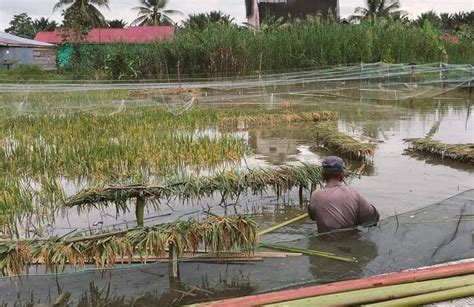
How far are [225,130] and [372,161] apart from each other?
4359 millimetres

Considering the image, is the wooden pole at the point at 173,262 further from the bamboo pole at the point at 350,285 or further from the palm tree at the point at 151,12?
the palm tree at the point at 151,12

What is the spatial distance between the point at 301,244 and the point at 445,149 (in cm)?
527

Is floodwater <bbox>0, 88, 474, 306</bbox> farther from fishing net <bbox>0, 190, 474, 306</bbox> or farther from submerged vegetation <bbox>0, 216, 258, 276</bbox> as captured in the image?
submerged vegetation <bbox>0, 216, 258, 276</bbox>

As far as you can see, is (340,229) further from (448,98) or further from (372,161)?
(448,98)

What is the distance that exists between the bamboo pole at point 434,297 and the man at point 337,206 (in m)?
2.04

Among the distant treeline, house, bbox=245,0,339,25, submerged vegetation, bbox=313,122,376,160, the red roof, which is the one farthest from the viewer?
the red roof

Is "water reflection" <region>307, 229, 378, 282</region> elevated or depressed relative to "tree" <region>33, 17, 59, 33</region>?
depressed

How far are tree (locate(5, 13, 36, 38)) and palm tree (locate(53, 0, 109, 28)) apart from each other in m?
16.4

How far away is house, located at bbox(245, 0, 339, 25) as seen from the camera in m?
36.4

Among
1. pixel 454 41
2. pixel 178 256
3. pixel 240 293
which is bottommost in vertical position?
pixel 240 293

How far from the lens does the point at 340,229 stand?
4926mm

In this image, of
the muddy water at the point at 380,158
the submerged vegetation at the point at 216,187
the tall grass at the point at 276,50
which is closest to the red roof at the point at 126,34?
the tall grass at the point at 276,50

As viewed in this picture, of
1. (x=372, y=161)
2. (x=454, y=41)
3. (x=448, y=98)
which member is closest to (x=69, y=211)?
(x=372, y=161)

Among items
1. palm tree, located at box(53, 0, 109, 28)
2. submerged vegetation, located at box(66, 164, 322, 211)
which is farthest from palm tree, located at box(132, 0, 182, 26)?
submerged vegetation, located at box(66, 164, 322, 211)
